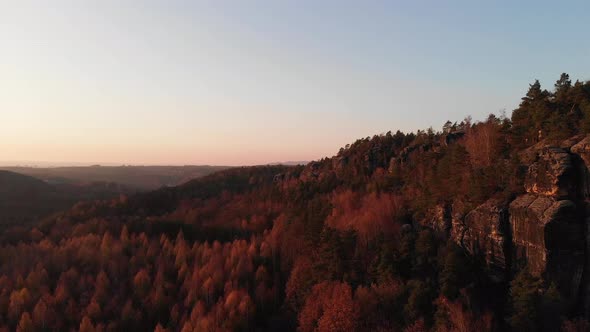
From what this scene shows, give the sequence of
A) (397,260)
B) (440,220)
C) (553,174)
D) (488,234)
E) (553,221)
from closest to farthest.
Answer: (553,221)
(553,174)
(488,234)
(397,260)
(440,220)

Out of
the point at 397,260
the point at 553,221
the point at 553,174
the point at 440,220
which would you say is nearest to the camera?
the point at 553,221

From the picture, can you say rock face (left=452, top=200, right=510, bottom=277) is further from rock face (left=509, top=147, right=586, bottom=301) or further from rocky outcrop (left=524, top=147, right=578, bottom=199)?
rocky outcrop (left=524, top=147, right=578, bottom=199)

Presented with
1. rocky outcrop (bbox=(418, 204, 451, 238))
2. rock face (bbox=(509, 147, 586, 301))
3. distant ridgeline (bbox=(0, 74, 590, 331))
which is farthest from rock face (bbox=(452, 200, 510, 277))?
rocky outcrop (bbox=(418, 204, 451, 238))

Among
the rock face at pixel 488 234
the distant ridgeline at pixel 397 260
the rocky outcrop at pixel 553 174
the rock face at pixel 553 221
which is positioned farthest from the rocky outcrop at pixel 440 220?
the rocky outcrop at pixel 553 174

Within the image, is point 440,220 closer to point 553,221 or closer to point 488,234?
point 488,234

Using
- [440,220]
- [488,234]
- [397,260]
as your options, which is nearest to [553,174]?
[488,234]

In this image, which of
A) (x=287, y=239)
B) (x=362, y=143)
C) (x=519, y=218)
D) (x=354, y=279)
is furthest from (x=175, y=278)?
(x=362, y=143)

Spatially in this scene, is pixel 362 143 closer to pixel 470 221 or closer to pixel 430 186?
pixel 430 186

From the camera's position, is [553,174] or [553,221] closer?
[553,221]

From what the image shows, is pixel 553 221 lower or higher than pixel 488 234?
higher
